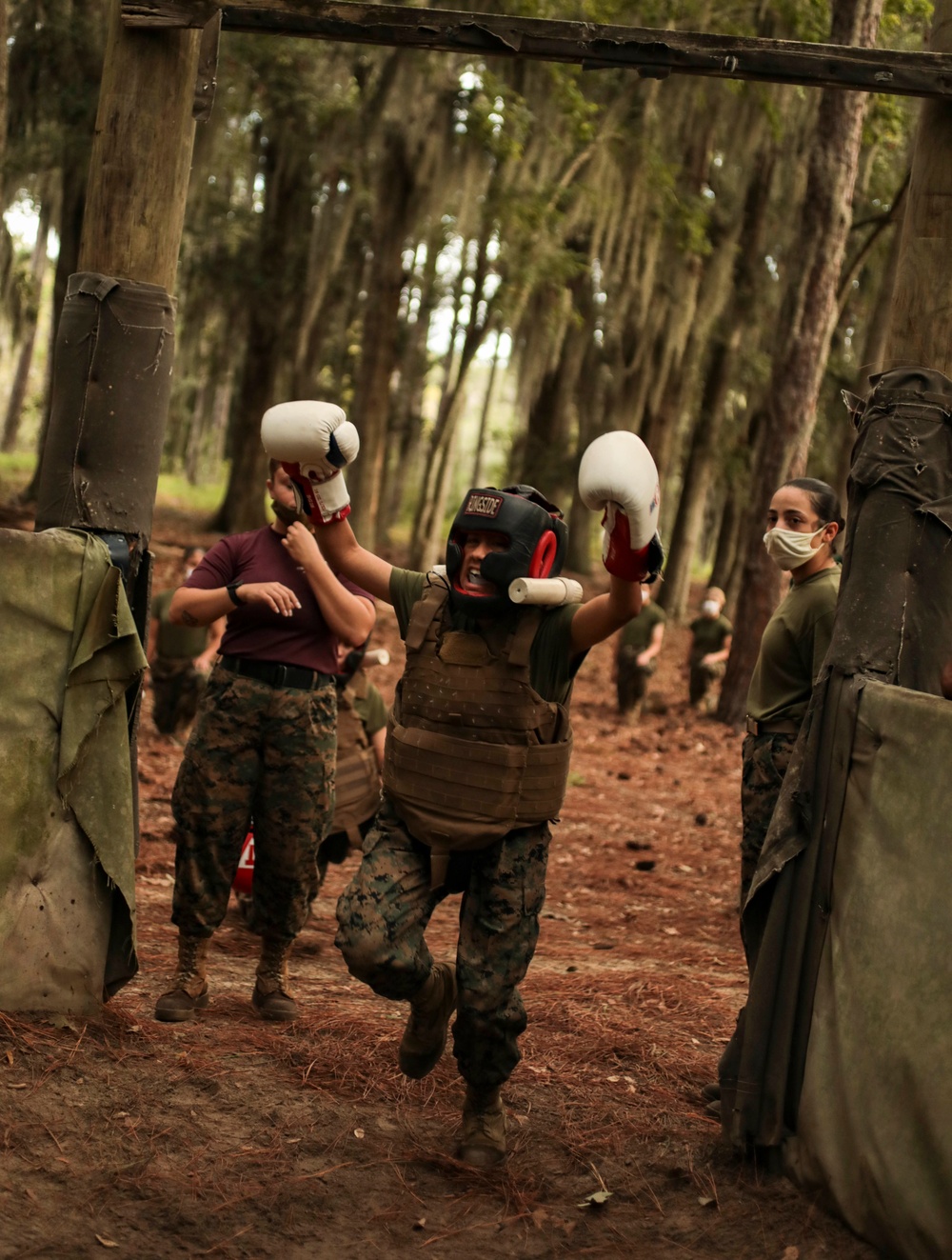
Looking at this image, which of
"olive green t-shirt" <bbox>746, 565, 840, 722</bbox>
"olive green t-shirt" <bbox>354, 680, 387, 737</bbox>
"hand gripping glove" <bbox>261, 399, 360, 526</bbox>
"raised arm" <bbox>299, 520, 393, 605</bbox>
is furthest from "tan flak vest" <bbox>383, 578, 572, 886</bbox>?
"olive green t-shirt" <bbox>354, 680, 387, 737</bbox>

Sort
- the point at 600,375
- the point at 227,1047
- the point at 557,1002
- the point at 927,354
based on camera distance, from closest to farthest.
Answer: the point at 927,354 < the point at 227,1047 < the point at 557,1002 < the point at 600,375

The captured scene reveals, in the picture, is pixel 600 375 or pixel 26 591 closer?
pixel 26 591

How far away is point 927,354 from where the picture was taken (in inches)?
178

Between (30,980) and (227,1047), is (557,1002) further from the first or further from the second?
(30,980)

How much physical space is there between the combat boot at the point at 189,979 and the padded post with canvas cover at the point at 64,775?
39 cm

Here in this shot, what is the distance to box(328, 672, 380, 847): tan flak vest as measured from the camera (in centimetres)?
662

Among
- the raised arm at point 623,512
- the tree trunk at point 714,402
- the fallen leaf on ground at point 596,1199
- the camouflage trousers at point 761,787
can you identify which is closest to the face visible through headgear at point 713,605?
the tree trunk at point 714,402

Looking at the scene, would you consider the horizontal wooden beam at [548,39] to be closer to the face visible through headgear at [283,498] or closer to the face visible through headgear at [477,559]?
the face visible through headgear at [283,498]

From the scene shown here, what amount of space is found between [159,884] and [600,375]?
1951cm

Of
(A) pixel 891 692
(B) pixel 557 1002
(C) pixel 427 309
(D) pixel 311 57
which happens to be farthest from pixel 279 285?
(A) pixel 891 692

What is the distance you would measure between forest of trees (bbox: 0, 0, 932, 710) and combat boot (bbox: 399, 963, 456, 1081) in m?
11.6

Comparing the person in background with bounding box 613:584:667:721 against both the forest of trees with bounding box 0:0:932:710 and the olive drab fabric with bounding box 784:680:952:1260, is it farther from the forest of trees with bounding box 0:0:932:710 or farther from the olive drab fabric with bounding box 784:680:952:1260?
the olive drab fabric with bounding box 784:680:952:1260

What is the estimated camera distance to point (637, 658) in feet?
52.9

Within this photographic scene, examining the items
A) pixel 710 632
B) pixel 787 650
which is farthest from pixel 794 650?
pixel 710 632
